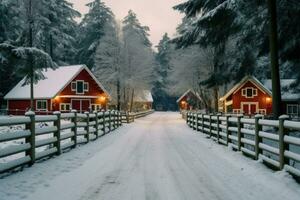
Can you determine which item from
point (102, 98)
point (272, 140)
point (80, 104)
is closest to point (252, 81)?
point (102, 98)

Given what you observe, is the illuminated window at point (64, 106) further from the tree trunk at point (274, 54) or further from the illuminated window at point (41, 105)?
the tree trunk at point (274, 54)

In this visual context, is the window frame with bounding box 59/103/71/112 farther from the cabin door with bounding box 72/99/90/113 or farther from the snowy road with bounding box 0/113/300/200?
the snowy road with bounding box 0/113/300/200

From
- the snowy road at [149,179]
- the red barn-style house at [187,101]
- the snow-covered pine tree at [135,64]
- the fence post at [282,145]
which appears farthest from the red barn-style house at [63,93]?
the fence post at [282,145]

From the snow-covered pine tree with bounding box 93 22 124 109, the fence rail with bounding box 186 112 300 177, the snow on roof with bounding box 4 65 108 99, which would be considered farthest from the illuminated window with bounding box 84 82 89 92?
the fence rail with bounding box 186 112 300 177

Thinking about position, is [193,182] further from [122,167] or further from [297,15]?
[297,15]

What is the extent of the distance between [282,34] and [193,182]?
13.3 m

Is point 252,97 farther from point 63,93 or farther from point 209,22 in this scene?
point 209,22

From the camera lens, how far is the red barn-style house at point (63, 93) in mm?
48406

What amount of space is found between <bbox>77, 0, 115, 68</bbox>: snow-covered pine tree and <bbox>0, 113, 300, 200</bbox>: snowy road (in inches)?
2379

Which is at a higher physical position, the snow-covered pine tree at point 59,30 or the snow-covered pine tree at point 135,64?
the snow-covered pine tree at point 59,30

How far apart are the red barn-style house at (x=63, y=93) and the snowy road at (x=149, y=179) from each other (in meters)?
37.8

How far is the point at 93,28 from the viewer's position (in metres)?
71.5

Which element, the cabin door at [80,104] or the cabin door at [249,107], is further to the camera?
the cabin door at [249,107]

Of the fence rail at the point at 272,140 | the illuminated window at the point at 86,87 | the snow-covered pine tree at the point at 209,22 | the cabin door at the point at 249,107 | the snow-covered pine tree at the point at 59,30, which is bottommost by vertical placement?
the fence rail at the point at 272,140
